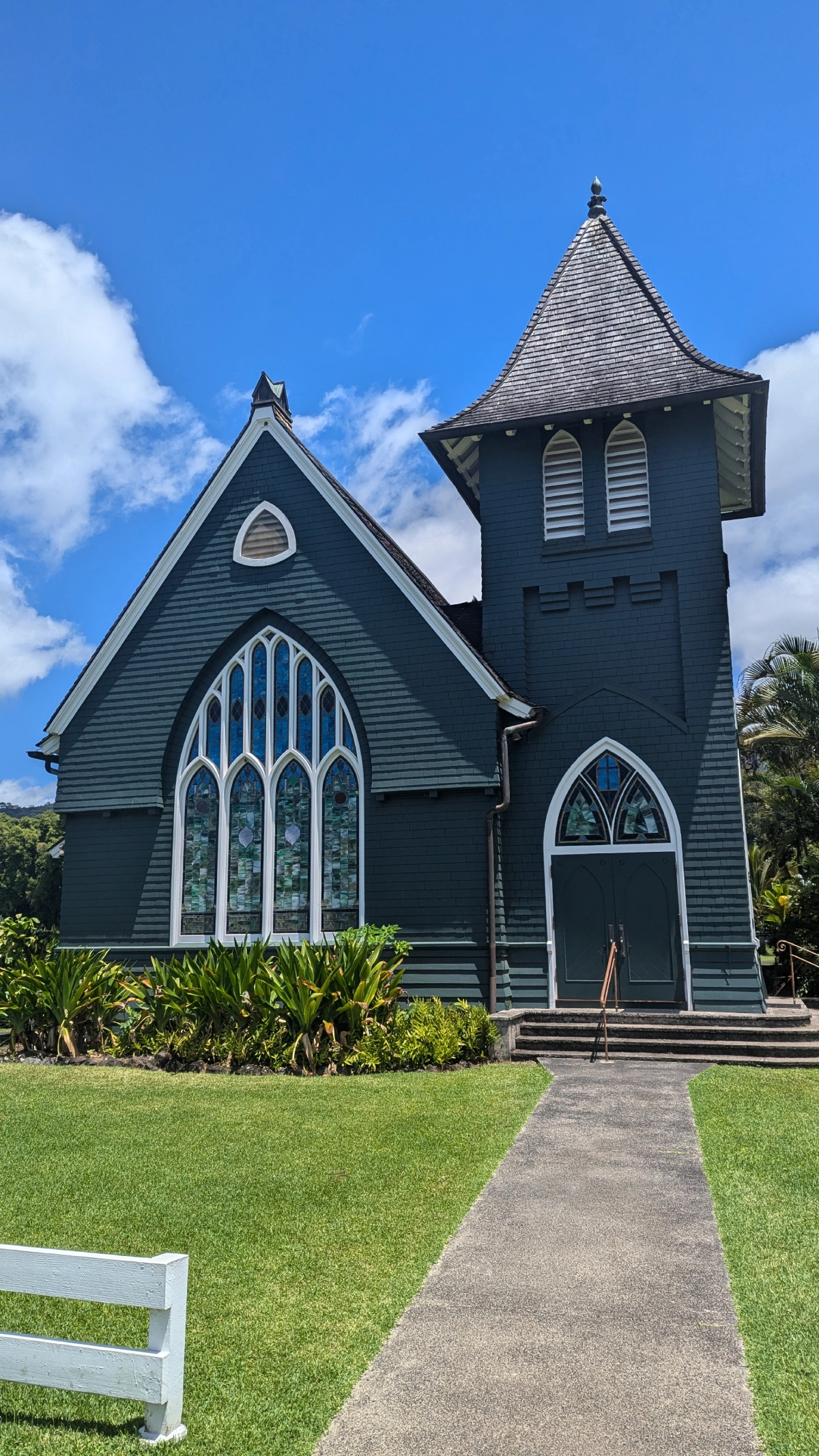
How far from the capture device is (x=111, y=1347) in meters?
3.99

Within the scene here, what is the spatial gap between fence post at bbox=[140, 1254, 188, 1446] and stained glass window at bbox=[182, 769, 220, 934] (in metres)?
11.9

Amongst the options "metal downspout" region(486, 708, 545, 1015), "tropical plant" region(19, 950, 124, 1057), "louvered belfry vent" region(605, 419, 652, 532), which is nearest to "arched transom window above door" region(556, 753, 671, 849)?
"metal downspout" region(486, 708, 545, 1015)

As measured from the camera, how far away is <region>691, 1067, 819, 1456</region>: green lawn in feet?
14.4

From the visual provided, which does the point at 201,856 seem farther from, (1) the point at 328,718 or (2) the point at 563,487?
(2) the point at 563,487

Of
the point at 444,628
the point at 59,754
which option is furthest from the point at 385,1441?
the point at 59,754

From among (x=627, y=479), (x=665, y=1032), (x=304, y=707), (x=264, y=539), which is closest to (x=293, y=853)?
(x=304, y=707)

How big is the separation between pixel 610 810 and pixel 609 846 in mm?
541

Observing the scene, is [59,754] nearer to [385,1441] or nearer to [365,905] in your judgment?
[365,905]

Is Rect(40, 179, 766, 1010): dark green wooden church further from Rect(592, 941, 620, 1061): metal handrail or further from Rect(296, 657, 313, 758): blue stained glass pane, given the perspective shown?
Rect(592, 941, 620, 1061): metal handrail

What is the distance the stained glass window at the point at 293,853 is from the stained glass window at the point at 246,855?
0.30m

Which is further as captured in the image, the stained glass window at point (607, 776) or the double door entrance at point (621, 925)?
the stained glass window at point (607, 776)

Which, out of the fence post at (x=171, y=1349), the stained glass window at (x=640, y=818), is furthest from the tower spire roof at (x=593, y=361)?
the fence post at (x=171, y=1349)

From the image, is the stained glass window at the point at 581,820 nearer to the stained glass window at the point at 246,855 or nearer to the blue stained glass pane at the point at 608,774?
the blue stained glass pane at the point at 608,774

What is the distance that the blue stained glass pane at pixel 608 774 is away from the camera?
51.1 feet
